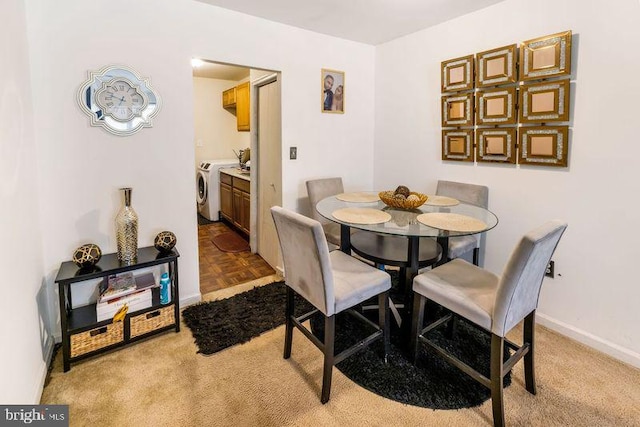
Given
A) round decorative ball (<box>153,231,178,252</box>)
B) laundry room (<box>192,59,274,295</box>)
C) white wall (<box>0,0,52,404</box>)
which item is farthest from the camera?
laundry room (<box>192,59,274,295</box>)

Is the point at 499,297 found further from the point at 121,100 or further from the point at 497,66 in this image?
the point at 121,100

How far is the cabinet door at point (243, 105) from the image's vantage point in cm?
488

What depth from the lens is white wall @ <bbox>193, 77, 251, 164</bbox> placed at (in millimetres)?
5543

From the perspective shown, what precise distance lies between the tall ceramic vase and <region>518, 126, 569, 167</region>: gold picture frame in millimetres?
2571

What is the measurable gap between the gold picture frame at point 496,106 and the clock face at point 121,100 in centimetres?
235

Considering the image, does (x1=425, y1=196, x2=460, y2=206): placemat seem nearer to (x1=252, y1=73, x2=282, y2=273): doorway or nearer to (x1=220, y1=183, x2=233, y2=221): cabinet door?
(x1=252, y1=73, x2=282, y2=273): doorway

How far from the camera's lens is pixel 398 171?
11.0 feet

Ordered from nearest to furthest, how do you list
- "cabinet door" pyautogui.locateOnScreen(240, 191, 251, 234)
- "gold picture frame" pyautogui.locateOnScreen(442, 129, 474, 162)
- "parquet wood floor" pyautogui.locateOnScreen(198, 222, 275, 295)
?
"gold picture frame" pyautogui.locateOnScreen(442, 129, 474, 162)
"parquet wood floor" pyautogui.locateOnScreen(198, 222, 275, 295)
"cabinet door" pyautogui.locateOnScreen(240, 191, 251, 234)

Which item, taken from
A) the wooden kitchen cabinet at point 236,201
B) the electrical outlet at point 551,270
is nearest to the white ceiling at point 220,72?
the wooden kitchen cabinet at point 236,201

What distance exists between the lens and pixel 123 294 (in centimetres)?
209

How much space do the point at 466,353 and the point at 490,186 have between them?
1249mm

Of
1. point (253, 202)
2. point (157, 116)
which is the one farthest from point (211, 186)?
point (157, 116)

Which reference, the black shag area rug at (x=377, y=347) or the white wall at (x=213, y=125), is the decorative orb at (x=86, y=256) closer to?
the black shag area rug at (x=377, y=347)

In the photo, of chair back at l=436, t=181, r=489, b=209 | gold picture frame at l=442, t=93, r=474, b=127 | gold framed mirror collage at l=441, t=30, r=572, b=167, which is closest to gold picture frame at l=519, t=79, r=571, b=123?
gold framed mirror collage at l=441, t=30, r=572, b=167
